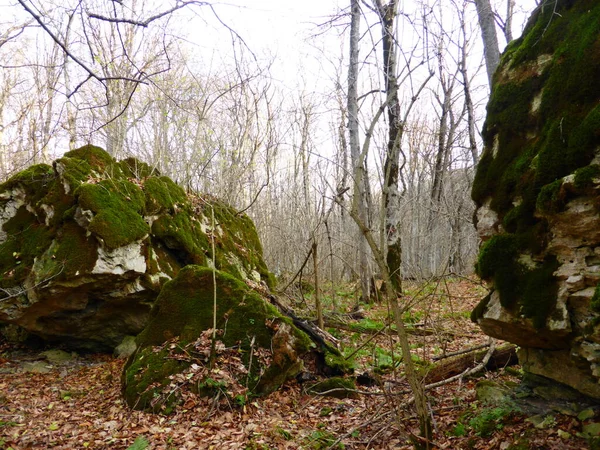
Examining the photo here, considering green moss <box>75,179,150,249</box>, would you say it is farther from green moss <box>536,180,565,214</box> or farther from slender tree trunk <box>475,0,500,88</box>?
slender tree trunk <box>475,0,500,88</box>

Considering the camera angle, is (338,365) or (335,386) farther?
(338,365)

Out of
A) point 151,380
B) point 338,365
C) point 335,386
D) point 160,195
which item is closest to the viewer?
point 151,380

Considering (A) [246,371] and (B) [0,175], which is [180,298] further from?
(B) [0,175]

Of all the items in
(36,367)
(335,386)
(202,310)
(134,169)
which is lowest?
(335,386)

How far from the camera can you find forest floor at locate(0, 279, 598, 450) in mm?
2969

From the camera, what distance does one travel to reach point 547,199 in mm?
2658

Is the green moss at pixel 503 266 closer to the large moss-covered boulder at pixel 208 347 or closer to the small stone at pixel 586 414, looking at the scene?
the small stone at pixel 586 414

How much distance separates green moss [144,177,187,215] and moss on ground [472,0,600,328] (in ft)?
18.1

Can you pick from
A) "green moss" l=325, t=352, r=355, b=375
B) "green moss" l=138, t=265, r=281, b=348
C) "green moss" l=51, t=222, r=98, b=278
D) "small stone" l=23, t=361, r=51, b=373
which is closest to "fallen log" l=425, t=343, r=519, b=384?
"green moss" l=325, t=352, r=355, b=375

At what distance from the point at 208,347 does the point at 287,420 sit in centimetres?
135

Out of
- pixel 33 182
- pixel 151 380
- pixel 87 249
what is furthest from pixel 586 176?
pixel 33 182

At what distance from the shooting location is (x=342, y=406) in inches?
172

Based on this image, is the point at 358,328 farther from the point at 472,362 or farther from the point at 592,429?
the point at 592,429

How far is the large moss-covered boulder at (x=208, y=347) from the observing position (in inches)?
173
